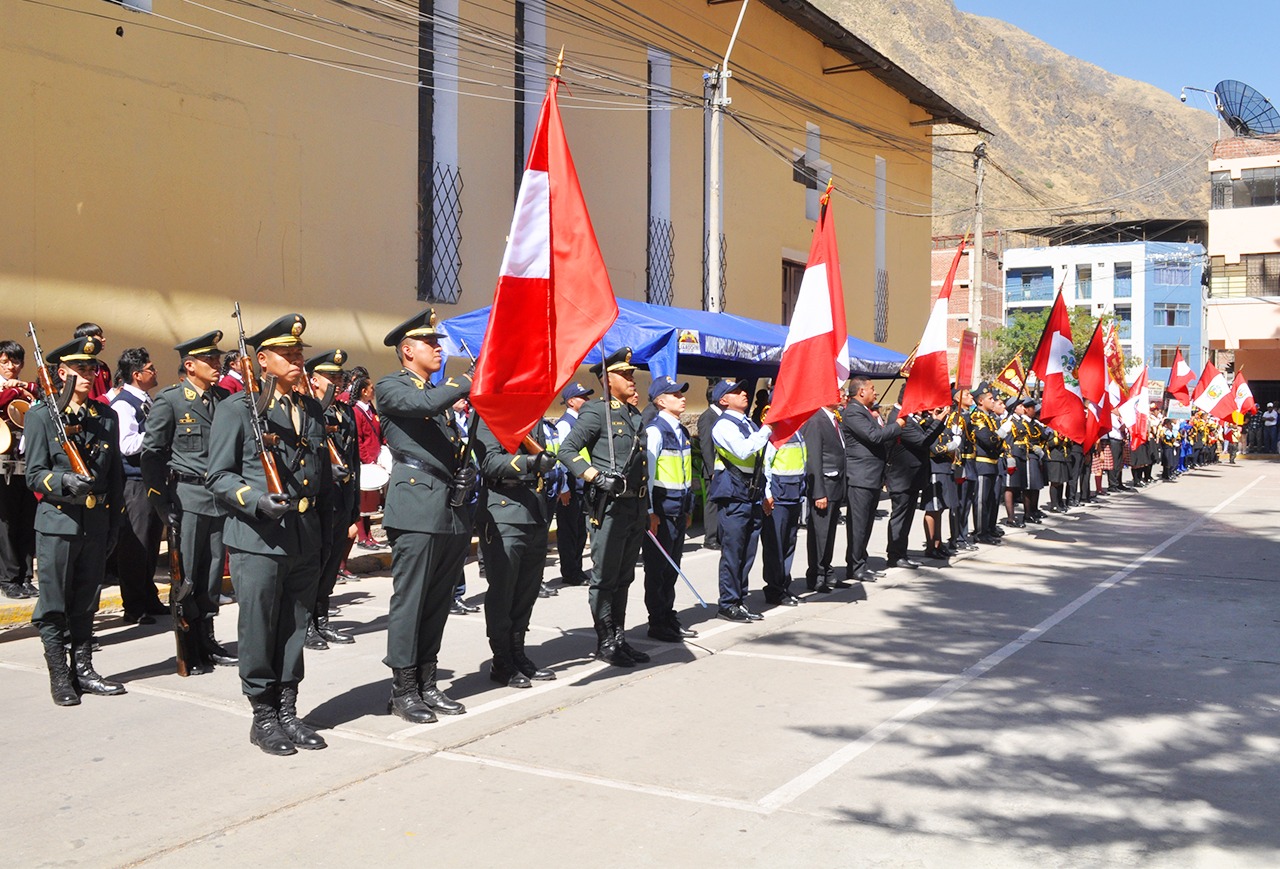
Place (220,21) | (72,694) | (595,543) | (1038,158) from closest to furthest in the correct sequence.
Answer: (72,694) → (595,543) → (220,21) → (1038,158)

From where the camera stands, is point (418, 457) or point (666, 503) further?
point (666, 503)

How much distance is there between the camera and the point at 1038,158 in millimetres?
158375

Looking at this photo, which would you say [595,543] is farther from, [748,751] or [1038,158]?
[1038,158]

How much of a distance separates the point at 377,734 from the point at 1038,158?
540 ft

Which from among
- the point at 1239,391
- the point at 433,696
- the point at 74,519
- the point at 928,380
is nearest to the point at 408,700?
the point at 433,696

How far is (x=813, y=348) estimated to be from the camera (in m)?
10.4

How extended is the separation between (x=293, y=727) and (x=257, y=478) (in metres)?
1.21

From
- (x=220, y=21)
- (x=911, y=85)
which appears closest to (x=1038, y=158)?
(x=911, y=85)

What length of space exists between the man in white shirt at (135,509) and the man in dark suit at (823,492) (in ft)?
18.0

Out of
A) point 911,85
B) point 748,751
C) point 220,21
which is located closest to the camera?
Answer: point 748,751

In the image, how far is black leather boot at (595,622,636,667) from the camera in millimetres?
8008

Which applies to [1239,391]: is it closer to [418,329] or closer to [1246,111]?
[1246,111]

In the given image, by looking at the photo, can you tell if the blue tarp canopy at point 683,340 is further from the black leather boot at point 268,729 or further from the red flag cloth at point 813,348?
the black leather boot at point 268,729

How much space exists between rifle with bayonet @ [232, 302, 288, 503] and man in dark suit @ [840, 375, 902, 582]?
680cm
